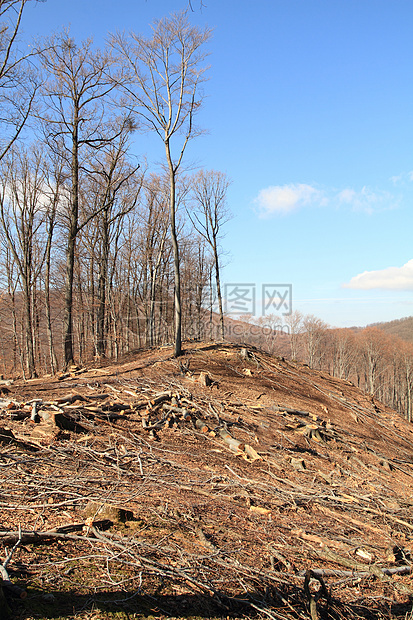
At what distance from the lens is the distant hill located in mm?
104075

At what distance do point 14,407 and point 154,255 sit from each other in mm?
19177

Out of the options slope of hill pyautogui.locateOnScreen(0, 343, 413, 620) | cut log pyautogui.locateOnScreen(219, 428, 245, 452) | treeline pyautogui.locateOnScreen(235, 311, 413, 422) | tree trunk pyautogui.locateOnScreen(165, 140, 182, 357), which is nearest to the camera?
slope of hill pyautogui.locateOnScreen(0, 343, 413, 620)

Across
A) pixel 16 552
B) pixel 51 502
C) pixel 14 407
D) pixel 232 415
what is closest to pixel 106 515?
pixel 51 502

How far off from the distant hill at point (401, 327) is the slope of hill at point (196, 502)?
105m

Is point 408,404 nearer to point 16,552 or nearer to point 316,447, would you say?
point 316,447

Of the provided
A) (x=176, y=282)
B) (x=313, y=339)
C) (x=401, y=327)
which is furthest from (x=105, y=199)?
(x=401, y=327)

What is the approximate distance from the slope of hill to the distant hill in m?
105

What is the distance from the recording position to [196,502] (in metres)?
4.36

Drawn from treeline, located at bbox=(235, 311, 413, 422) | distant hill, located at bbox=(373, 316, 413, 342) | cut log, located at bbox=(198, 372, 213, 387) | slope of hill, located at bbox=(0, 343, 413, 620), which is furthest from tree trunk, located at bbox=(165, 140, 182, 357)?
distant hill, located at bbox=(373, 316, 413, 342)

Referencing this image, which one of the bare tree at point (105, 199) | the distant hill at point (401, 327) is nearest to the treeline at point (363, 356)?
the bare tree at point (105, 199)

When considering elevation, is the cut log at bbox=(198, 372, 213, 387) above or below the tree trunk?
below

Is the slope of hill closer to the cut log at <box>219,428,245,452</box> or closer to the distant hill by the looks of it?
the cut log at <box>219,428,245,452</box>

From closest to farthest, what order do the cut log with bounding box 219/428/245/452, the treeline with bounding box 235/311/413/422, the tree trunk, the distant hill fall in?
the cut log with bounding box 219/428/245/452
the tree trunk
the treeline with bounding box 235/311/413/422
the distant hill

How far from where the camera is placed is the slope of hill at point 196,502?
2.75 metres
